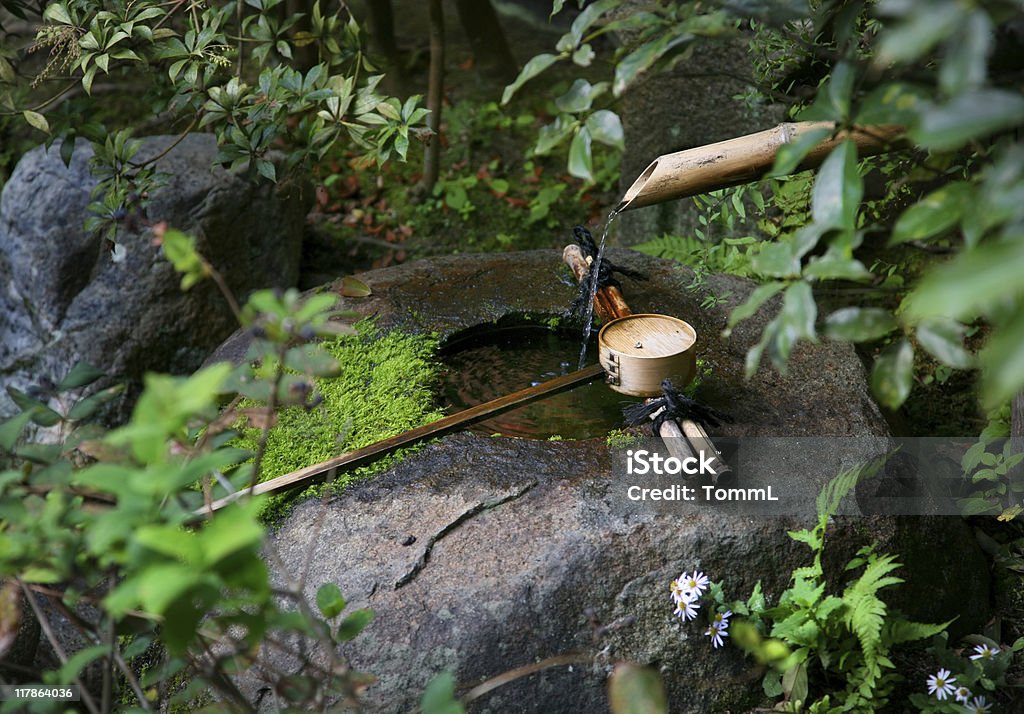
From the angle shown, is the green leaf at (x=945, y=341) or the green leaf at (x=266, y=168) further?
the green leaf at (x=266, y=168)

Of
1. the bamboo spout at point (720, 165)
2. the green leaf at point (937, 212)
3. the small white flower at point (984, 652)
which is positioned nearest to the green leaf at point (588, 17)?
the green leaf at point (937, 212)

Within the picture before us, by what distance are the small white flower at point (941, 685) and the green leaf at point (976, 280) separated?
6.61ft

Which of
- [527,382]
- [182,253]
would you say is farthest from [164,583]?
[527,382]

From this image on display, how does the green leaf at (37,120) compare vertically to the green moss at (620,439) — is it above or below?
above

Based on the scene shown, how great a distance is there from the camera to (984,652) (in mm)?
2693

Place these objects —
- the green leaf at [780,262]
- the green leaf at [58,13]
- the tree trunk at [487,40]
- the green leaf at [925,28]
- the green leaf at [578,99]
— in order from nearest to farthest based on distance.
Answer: the green leaf at [925,28] → the green leaf at [780,262] → the green leaf at [578,99] → the green leaf at [58,13] → the tree trunk at [487,40]

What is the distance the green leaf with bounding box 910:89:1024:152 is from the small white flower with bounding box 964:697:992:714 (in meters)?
2.02

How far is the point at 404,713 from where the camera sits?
236cm

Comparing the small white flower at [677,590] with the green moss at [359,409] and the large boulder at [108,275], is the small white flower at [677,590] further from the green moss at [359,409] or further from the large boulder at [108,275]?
the large boulder at [108,275]

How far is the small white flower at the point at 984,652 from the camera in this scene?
106 inches

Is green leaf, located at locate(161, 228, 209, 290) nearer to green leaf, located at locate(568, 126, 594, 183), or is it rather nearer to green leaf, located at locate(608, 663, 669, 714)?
green leaf, located at locate(568, 126, 594, 183)

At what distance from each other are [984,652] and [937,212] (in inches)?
75.6

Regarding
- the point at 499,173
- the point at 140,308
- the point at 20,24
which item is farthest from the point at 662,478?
the point at 20,24

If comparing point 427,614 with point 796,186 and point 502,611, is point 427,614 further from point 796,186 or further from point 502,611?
point 796,186
